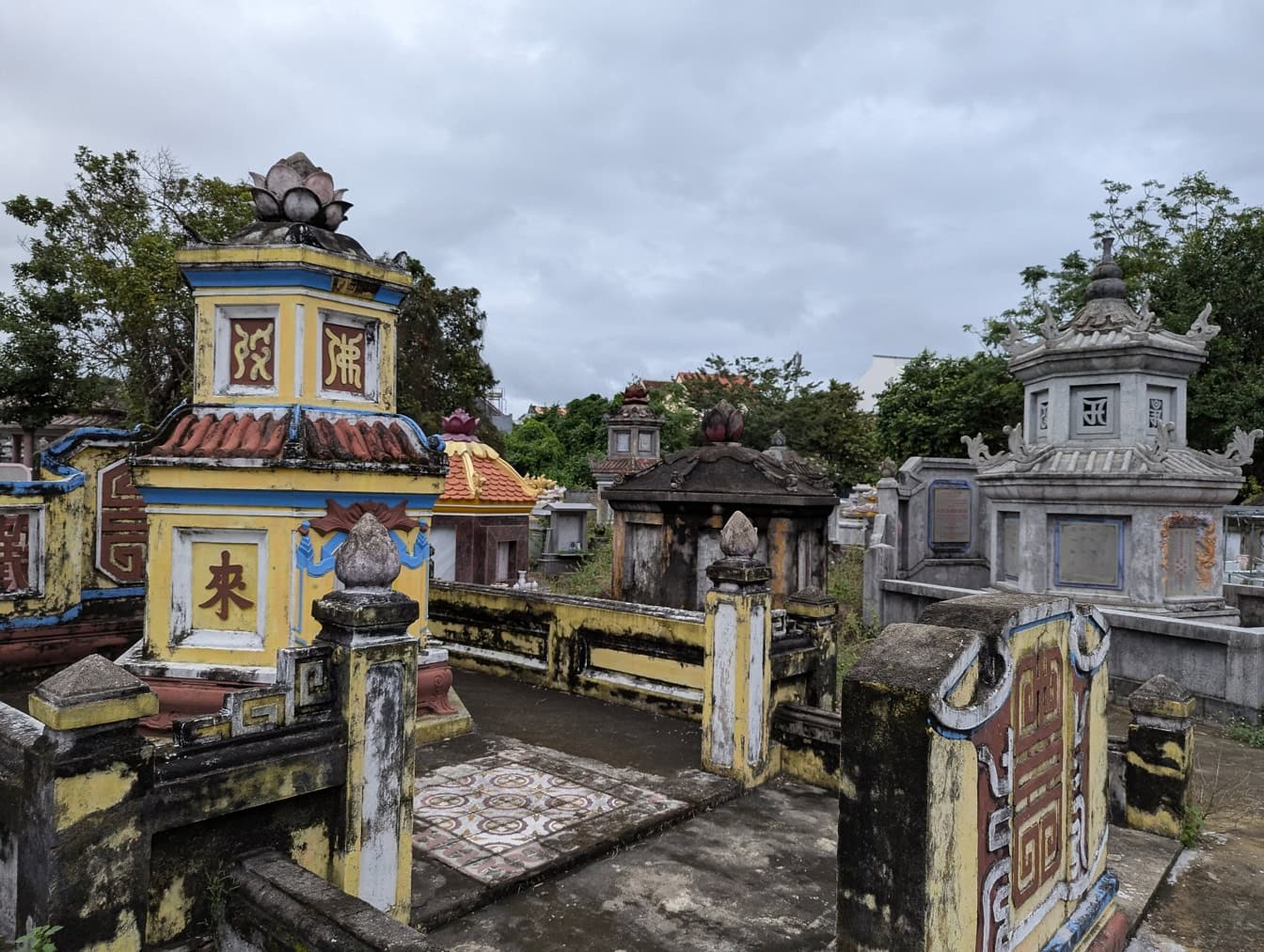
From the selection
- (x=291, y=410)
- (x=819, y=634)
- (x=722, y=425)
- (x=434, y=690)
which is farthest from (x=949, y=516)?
(x=291, y=410)

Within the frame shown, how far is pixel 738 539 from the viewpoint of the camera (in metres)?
5.87

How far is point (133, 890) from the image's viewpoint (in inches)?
103

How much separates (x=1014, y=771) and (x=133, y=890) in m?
3.10

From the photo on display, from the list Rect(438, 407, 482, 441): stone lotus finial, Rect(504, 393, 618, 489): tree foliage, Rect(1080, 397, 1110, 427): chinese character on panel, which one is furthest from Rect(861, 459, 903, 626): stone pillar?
Rect(504, 393, 618, 489): tree foliage

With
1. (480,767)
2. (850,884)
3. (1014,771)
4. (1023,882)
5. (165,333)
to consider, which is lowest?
(480,767)

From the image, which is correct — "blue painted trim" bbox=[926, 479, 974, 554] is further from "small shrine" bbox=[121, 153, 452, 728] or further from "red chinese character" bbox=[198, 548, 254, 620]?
"red chinese character" bbox=[198, 548, 254, 620]

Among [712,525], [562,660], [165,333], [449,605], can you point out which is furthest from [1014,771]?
[165,333]

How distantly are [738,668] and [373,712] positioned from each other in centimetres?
300

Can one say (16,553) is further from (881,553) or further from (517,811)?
(881,553)

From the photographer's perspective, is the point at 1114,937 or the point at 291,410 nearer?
the point at 1114,937

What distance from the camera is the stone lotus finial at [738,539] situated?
588cm

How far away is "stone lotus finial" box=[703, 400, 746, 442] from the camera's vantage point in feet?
31.8

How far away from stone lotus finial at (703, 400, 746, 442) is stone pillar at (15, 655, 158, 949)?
7.69m

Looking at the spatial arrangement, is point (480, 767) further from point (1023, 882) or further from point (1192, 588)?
point (1192, 588)
